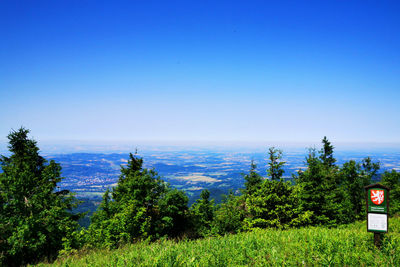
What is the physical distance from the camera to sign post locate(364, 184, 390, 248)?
604 centimetres

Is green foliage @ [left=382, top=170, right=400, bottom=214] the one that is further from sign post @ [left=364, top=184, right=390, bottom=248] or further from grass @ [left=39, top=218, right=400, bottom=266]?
grass @ [left=39, top=218, right=400, bottom=266]

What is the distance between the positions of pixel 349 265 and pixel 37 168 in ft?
101

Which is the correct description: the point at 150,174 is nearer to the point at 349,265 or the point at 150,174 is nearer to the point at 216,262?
the point at 216,262

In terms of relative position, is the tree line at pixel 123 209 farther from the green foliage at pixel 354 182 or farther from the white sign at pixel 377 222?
the green foliage at pixel 354 182

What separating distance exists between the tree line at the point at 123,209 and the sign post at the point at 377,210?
8.46 meters

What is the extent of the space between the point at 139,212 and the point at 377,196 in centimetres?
1874

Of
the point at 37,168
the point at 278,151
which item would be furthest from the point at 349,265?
the point at 37,168

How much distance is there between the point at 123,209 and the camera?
2138 centimetres

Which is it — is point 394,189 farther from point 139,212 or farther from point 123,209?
point 123,209

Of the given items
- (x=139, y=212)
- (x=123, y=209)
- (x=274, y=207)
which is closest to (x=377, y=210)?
(x=274, y=207)

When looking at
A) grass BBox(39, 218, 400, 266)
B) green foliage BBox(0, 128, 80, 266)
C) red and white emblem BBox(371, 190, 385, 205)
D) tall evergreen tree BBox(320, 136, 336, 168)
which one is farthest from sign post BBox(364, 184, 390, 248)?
tall evergreen tree BBox(320, 136, 336, 168)

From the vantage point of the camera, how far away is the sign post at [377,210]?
604 cm

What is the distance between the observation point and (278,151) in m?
23.2

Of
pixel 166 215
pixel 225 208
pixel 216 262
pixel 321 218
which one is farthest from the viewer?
pixel 225 208
